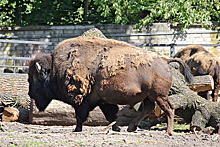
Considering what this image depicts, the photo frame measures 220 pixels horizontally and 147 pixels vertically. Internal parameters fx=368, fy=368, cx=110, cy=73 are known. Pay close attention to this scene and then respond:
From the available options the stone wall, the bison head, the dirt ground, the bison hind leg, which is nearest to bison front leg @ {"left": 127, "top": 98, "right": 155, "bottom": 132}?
the bison hind leg

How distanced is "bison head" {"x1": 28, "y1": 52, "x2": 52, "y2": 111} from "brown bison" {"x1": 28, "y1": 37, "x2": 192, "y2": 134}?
19 mm

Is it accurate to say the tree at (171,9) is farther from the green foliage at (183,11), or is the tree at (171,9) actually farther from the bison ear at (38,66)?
the bison ear at (38,66)

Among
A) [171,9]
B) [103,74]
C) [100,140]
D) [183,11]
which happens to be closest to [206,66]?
[103,74]

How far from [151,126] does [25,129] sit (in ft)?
9.66

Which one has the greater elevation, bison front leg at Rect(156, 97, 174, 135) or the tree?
the tree

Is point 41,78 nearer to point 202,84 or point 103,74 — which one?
point 103,74

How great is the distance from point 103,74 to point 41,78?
1326 millimetres

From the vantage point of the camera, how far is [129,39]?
58.5 ft

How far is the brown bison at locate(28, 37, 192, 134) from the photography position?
657cm

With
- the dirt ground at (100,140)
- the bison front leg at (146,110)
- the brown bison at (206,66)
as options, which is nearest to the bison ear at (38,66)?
the dirt ground at (100,140)

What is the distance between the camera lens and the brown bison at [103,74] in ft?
21.5

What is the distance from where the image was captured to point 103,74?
259 inches

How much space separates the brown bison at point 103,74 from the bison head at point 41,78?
0.02 meters

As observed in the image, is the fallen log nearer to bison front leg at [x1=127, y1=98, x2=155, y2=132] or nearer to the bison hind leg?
bison front leg at [x1=127, y1=98, x2=155, y2=132]
